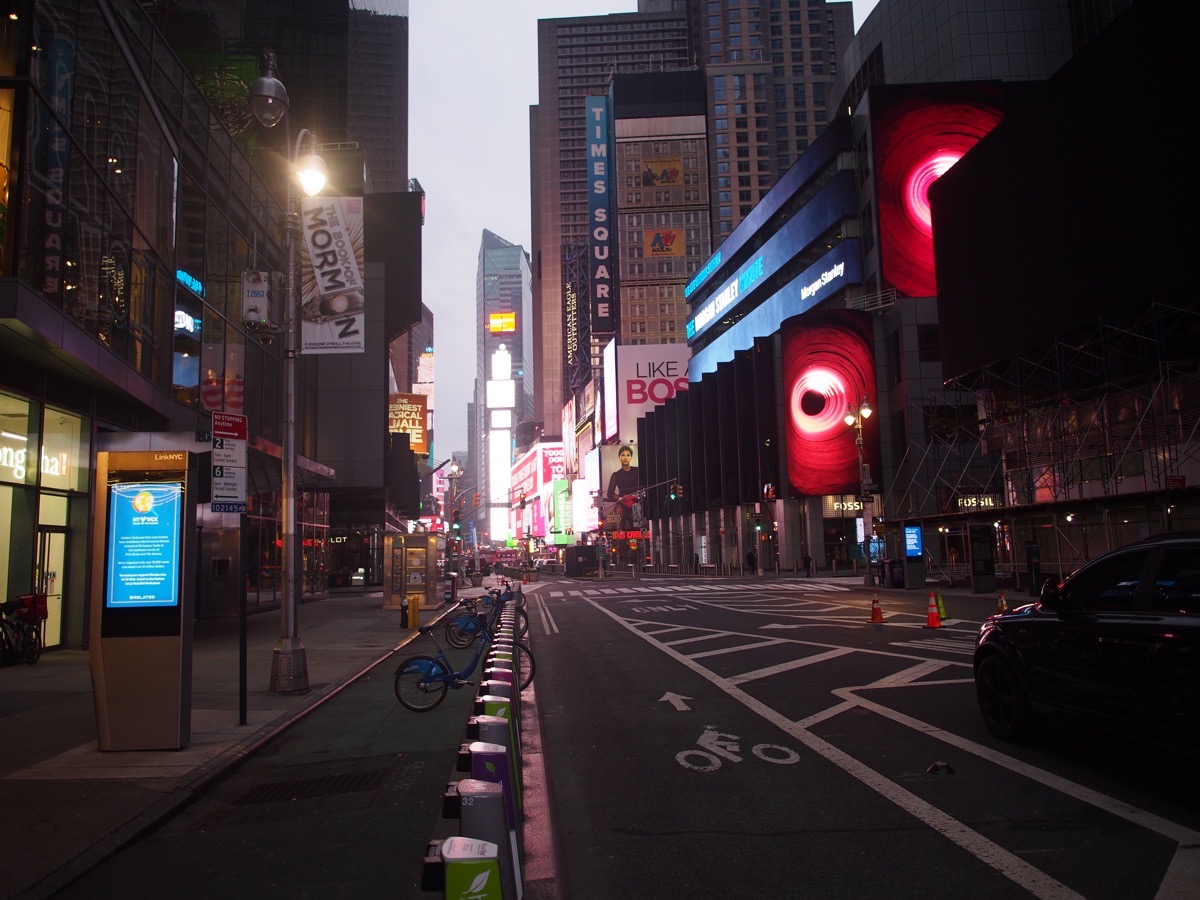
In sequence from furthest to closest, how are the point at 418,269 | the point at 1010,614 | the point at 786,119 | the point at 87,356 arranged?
the point at 786,119 → the point at 418,269 → the point at 87,356 → the point at 1010,614

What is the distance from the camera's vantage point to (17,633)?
15.5 metres

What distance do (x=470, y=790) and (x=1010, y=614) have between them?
6566 mm

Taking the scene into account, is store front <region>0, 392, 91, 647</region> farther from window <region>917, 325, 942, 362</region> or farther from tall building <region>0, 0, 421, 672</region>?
window <region>917, 325, 942, 362</region>

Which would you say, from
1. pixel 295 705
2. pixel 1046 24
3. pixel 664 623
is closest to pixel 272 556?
pixel 664 623

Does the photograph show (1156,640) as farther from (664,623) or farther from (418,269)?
(418,269)

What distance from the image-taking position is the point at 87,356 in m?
14.7

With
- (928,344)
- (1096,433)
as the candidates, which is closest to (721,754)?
(1096,433)

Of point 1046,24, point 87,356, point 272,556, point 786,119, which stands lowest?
point 272,556

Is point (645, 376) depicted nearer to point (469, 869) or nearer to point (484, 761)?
point (484, 761)

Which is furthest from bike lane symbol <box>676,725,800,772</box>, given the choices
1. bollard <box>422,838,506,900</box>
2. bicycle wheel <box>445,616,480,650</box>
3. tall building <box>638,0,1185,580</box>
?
tall building <box>638,0,1185,580</box>

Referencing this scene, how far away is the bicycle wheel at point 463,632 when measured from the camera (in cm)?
1708

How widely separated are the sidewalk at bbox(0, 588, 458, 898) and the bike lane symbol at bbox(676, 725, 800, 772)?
14.1 ft

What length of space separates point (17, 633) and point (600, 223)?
140m

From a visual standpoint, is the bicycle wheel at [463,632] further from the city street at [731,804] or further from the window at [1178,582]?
the window at [1178,582]
